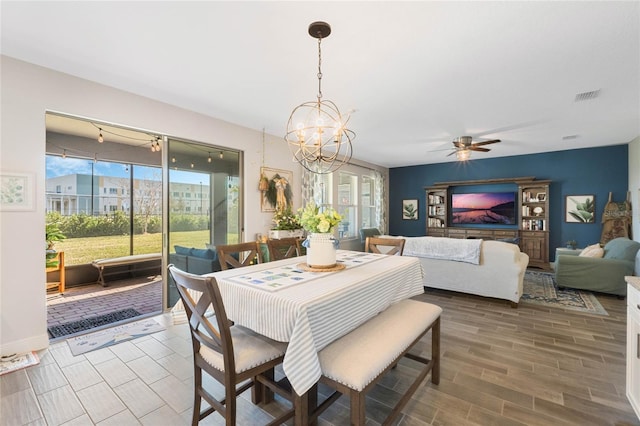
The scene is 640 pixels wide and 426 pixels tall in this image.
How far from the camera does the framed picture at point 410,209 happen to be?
328 inches

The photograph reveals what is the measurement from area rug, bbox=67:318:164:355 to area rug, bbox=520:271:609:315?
16.2 ft

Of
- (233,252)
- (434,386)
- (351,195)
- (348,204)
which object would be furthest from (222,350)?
(351,195)

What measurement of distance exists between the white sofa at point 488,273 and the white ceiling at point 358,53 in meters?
1.92

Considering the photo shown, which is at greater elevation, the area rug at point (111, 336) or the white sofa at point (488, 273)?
the white sofa at point (488, 273)

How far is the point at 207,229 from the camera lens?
420 centimetres

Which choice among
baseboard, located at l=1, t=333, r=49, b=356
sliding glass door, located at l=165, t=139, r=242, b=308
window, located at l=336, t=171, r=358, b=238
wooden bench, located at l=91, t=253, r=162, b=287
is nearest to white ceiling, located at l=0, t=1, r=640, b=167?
sliding glass door, located at l=165, t=139, r=242, b=308

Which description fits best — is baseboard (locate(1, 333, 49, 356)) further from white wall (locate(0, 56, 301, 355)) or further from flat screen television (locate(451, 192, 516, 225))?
flat screen television (locate(451, 192, 516, 225))

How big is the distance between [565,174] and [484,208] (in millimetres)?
1735

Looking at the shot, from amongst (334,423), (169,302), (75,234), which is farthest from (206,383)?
(75,234)

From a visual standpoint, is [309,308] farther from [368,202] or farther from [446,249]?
[368,202]

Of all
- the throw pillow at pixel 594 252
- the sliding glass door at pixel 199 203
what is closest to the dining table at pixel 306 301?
the sliding glass door at pixel 199 203

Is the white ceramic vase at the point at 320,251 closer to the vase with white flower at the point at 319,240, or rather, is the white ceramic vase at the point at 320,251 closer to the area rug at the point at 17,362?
the vase with white flower at the point at 319,240

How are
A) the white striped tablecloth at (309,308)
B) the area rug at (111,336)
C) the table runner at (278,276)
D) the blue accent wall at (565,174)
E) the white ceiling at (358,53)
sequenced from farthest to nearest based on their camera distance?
the blue accent wall at (565,174), the area rug at (111,336), the white ceiling at (358,53), the table runner at (278,276), the white striped tablecloth at (309,308)

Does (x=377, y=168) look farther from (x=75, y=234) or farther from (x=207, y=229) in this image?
(x=75, y=234)
